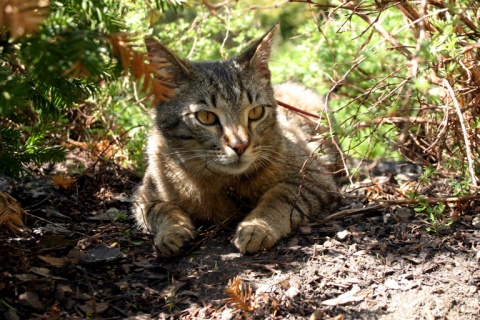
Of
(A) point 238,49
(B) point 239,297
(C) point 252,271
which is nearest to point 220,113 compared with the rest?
(C) point 252,271

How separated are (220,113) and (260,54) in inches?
26.3

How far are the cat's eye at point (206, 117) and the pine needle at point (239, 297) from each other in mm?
1280

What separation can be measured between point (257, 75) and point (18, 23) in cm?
231

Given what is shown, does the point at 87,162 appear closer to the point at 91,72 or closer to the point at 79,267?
the point at 79,267

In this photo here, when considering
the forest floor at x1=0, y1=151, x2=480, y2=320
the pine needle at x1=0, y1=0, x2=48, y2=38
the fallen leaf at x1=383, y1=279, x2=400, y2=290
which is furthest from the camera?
the fallen leaf at x1=383, y1=279, x2=400, y2=290

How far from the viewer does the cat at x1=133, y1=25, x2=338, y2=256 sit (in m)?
3.35

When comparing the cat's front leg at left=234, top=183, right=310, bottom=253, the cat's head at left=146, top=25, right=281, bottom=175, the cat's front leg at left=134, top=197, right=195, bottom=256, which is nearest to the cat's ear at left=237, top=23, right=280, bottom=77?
the cat's head at left=146, top=25, right=281, bottom=175

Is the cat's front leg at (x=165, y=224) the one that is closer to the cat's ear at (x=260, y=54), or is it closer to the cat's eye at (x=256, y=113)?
the cat's eye at (x=256, y=113)

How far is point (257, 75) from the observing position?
3857 millimetres

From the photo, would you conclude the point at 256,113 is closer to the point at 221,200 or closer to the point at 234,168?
the point at 234,168

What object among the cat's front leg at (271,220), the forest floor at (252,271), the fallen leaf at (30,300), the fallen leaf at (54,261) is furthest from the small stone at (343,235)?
the fallen leaf at (30,300)

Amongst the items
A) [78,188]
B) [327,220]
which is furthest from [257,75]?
[78,188]

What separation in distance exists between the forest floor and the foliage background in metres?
0.48

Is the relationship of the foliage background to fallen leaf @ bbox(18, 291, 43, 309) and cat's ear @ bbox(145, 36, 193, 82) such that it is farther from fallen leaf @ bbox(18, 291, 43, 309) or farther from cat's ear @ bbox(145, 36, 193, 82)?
fallen leaf @ bbox(18, 291, 43, 309)
